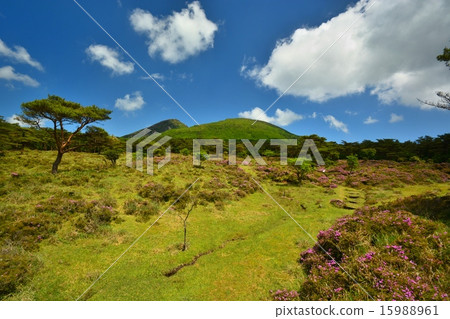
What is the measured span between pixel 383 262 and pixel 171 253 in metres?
9.01

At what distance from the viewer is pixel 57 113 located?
68.3 feet

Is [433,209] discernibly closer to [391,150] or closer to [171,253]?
[171,253]

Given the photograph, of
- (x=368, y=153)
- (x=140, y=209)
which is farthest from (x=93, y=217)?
(x=368, y=153)

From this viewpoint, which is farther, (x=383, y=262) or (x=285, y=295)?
(x=285, y=295)

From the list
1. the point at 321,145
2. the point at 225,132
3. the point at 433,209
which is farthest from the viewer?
the point at 225,132

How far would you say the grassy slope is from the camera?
706 cm

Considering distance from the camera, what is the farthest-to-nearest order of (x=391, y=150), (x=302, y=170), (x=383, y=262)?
(x=391, y=150) → (x=302, y=170) → (x=383, y=262)

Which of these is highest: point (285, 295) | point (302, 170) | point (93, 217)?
point (302, 170)

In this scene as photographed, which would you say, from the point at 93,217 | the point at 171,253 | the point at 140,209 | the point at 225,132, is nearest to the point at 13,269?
the point at 93,217

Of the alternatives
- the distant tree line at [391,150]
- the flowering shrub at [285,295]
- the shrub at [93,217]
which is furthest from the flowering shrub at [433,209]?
the distant tree line at [391,150]

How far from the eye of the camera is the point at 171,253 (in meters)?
10.1

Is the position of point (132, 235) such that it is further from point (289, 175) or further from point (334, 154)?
point (334, 154)

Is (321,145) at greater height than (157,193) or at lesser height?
greater
